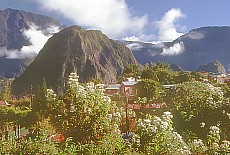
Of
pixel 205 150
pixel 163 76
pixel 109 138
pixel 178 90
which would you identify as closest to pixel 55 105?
pixel 109 138

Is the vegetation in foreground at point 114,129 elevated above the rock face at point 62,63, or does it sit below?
below

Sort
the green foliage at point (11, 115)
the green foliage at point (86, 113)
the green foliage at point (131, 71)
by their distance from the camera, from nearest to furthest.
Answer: the green foliage at point (86, 113), the green foliage at point (11, 115), the green foliage at point (131, 71)

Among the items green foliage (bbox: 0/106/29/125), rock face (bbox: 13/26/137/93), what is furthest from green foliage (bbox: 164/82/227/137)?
rock face (bbox: 13/26/137/93)

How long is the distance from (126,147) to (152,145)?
130cm

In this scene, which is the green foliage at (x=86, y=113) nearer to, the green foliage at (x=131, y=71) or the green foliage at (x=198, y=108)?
the green foliage at (x=198, y=108)

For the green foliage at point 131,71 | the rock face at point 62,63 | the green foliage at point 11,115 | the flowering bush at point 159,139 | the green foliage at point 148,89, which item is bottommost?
the green foliage at point 11,115

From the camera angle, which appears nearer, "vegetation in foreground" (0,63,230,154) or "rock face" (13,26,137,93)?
"vegetation in foreground" (0,63,230,154)

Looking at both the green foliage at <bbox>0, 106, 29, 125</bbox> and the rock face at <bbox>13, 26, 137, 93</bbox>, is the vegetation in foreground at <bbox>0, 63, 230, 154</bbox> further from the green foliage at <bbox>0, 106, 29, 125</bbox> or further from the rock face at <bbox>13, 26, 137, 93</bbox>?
the rock face at <bbox>13, 26, 137, 93</bbox>

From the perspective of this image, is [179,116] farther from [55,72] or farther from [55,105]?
[55,72]

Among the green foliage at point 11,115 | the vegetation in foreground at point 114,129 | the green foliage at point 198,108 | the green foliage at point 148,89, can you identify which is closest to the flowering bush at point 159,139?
the vegetation in foreground at point 114,129

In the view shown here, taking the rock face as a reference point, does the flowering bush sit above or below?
below

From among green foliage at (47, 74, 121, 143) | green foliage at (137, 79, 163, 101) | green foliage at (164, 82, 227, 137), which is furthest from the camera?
green foliage at (137, 79, 163, 101)

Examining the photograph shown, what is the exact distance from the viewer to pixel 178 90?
13.9 m

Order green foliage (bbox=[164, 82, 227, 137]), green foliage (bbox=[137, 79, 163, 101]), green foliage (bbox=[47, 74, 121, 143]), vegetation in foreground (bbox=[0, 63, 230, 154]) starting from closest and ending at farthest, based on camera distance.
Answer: vegetation in foreground (bbox=[0, 63, 230, 154])
green foliage (bbox=[47, 74, 121, 143])
green foliage (bbox=[164, 82, 227, 137])
green foliage (bbox=[137, 79, 163, 101])
